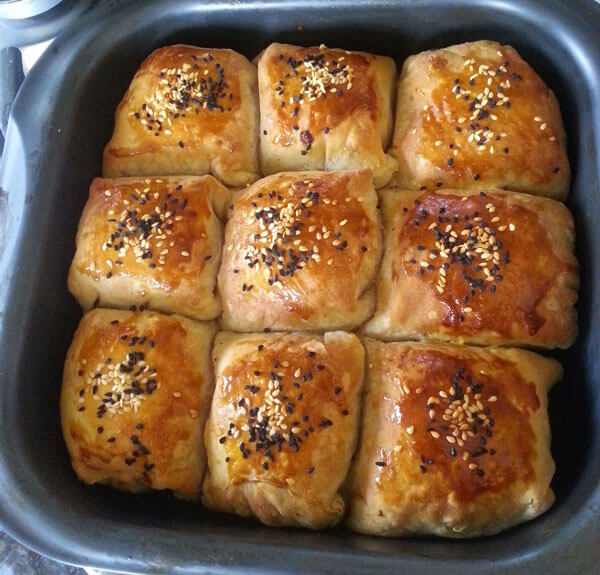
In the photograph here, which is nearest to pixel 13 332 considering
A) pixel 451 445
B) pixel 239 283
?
pixel 239 283

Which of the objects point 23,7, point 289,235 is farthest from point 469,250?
point 23,7

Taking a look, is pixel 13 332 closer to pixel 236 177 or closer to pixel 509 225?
pixel 236 177

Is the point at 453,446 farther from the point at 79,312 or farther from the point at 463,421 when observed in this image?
the point at 79,312

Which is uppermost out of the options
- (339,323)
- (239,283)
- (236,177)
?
(236,177)

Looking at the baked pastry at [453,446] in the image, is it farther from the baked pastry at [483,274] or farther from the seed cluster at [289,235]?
the seed cluster at [289,235]

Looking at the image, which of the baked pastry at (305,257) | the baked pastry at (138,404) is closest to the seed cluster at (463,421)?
the baked pastry at (305,257)

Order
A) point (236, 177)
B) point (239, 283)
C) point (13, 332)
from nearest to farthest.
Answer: point (13, 332) → point (239, 283) → point (236, 177)
